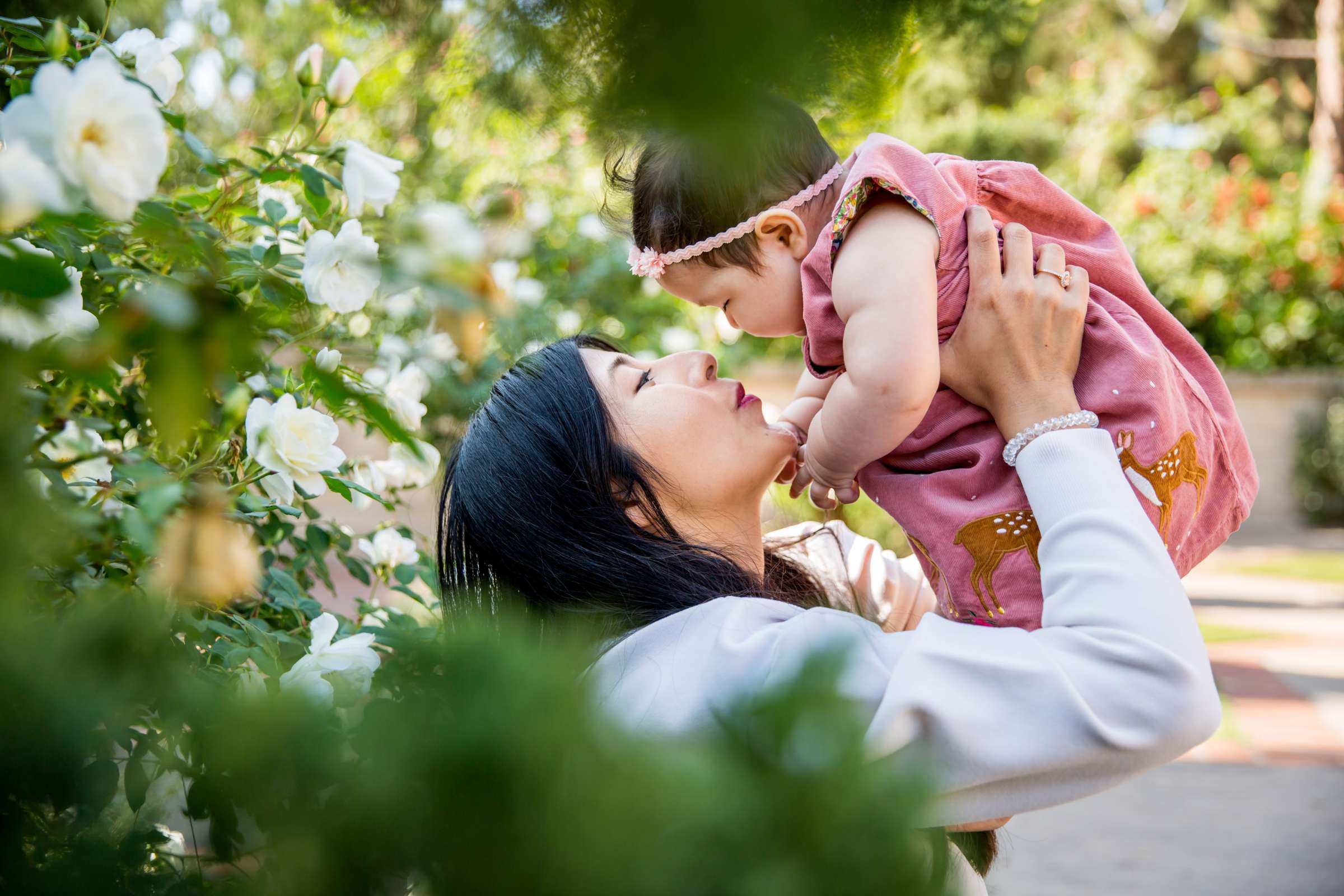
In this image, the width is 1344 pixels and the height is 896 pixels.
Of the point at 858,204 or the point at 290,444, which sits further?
the point at 858,204

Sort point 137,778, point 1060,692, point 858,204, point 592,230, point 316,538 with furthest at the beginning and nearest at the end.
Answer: point 592,230 < point 316,538 < point 858,204 < point 1060,692 < point 137,778

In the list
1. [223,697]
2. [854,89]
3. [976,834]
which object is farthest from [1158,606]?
[223,697]

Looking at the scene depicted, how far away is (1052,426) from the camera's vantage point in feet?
4.44

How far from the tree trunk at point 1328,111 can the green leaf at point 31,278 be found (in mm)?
12396

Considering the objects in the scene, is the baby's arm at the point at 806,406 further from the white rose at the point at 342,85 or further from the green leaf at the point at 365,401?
the green leaf at the point at 365,401

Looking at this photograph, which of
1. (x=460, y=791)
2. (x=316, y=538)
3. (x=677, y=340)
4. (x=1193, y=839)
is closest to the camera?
(x=460, y=791)

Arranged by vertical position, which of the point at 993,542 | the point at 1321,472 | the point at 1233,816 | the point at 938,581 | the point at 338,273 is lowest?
the point at 1321,472

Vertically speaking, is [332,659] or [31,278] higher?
[31,278]

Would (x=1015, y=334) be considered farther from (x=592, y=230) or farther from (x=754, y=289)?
(x=592, y=230)

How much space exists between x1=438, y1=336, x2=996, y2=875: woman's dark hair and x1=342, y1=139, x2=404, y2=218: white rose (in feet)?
1.26

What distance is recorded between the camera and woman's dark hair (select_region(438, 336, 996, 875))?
1452mm

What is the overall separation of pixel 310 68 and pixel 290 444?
2.15ft

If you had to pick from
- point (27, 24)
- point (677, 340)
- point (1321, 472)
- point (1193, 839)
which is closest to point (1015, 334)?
point (27, 24)

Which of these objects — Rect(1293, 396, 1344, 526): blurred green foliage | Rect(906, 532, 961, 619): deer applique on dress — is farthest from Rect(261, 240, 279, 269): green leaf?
Rect(1293, 396, 1344, 526): blurred green foliage
